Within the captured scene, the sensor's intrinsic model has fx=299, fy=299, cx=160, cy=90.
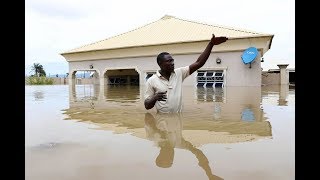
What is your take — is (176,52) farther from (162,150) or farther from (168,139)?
(162,150)

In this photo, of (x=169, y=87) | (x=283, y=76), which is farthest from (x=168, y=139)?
(x=283, y=76)

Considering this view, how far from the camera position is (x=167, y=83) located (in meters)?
5.39

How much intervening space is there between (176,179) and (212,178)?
0.87ft

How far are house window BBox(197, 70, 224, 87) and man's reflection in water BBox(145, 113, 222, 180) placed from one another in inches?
576

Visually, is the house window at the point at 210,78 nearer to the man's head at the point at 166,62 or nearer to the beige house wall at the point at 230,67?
the beige house wall at the point at 230,67

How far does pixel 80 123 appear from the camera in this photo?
16.7 feet

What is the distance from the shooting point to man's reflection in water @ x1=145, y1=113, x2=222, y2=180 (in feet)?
8.55

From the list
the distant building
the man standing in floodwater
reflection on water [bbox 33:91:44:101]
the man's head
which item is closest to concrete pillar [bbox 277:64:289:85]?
the distant building

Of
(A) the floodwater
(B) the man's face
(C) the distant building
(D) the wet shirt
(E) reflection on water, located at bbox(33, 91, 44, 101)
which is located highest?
(C) the distant building

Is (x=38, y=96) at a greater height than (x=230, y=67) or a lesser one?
lesser

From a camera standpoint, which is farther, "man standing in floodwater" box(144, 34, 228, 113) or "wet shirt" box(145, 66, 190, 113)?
"wet shirt" box(145, 66, 190, 113)

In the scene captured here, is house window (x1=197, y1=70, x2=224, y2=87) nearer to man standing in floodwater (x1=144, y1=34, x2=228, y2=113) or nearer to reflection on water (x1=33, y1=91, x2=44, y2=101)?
reflection on water (x1=33, y1=91, x2=44, y2=101)

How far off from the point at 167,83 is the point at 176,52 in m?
15.6
